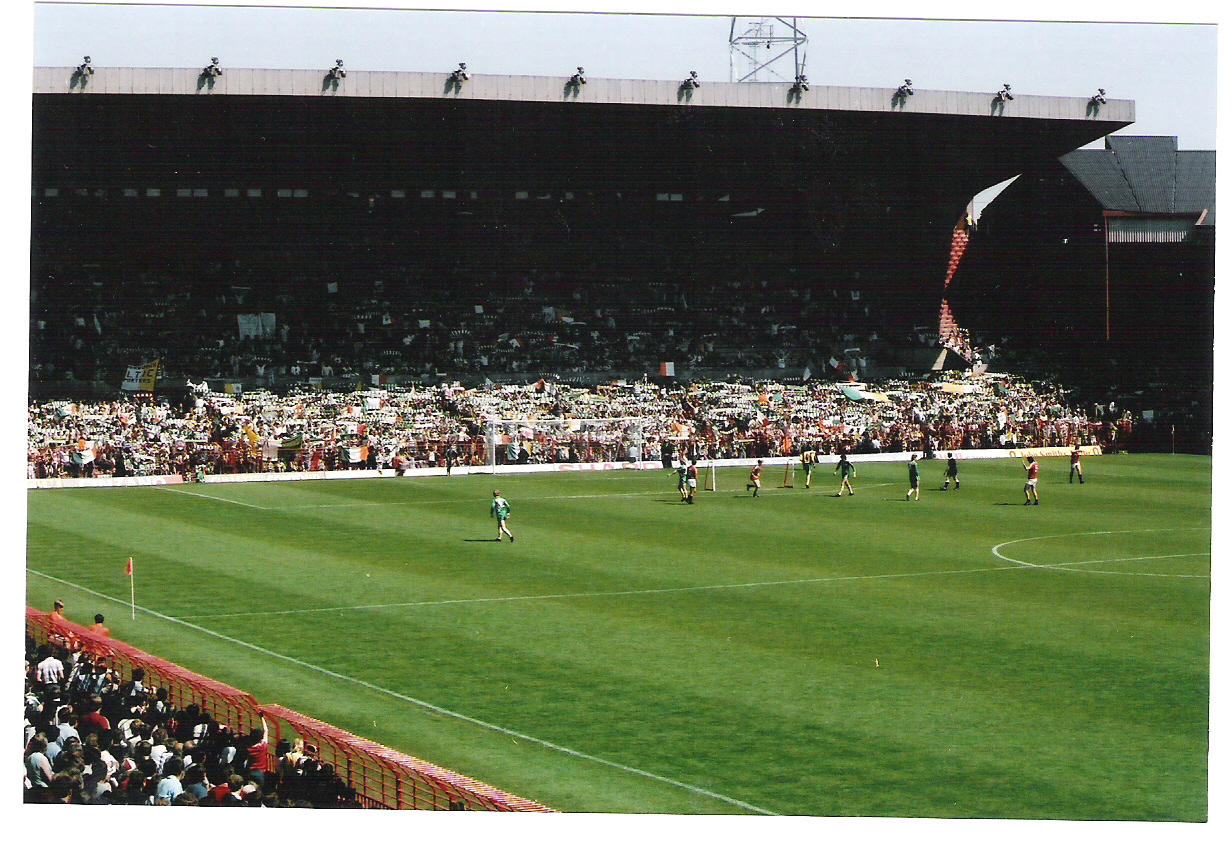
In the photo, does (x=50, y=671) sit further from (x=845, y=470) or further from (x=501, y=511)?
(x=845, y=470)

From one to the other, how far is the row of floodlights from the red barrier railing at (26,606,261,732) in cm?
3674

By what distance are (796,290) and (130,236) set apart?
3143 cm

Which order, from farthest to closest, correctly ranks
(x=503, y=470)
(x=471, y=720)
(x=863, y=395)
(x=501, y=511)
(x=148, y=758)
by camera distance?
1. (x=863, y=395)
2. (x=503, y=470)
3. (x=501, y=511)
4. (x=471, y=720)
5. (x=148, y=758)

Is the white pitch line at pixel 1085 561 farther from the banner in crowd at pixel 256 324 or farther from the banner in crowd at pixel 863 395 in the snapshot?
the banner in crowd at pixel 256 324

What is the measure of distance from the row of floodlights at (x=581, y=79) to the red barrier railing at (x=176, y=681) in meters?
36.7

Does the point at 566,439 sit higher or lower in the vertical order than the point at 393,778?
higher

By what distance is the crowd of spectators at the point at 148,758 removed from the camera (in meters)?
16.0

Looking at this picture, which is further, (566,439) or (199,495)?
(566,439)

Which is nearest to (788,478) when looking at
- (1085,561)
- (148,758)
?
(1085,561)

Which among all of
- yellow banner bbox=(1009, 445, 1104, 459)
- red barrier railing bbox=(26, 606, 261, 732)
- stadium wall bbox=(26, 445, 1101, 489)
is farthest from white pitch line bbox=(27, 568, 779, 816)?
yellow banner bbox=(1009, 445, 1104, 459)

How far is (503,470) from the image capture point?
5469 cm

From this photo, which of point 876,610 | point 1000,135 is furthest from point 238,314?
point 876,610

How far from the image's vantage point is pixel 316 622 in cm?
2642

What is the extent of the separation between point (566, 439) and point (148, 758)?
137ft
